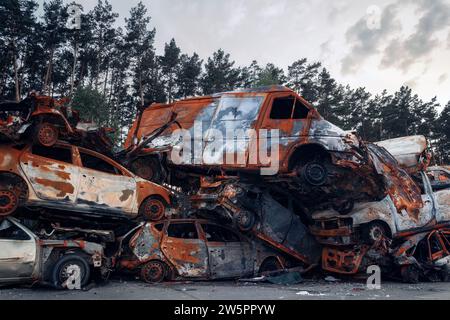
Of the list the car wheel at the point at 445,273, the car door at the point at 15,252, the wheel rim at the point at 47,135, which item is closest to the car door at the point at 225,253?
the car door at the point at 15,252

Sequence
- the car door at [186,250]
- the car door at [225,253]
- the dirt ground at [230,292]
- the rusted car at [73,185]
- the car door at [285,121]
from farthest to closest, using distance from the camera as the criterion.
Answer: the car door at [285,121] → the car door at [225,253] → the car door at [186,250] → the rusted car at [73,185] → the dirt ground at [230,292]

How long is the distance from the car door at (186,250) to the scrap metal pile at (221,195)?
0.08 ft

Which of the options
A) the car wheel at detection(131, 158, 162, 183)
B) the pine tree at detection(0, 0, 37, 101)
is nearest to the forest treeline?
the pine tree at detection(0, 0, 37, 101)

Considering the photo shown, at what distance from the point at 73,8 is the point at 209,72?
39.9ft

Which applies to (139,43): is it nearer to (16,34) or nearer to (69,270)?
(16,34)

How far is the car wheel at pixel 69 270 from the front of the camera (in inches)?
280

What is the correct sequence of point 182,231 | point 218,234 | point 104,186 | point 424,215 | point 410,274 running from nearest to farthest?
point 104,186 → point 182,231 → point 218,234 → point 410,274 → point 424,215

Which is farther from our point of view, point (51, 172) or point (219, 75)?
point (219, 75)

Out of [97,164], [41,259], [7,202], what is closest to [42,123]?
[97,164]

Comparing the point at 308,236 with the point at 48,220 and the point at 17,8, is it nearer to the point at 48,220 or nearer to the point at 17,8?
the point at 48,220

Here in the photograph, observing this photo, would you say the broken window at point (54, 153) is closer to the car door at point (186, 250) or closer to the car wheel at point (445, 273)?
the car door at point (186, 250)

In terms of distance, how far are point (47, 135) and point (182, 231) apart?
3428 millimetres

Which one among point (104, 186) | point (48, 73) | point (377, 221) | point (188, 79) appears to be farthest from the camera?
point (188, 79)

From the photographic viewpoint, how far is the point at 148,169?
982 cm
